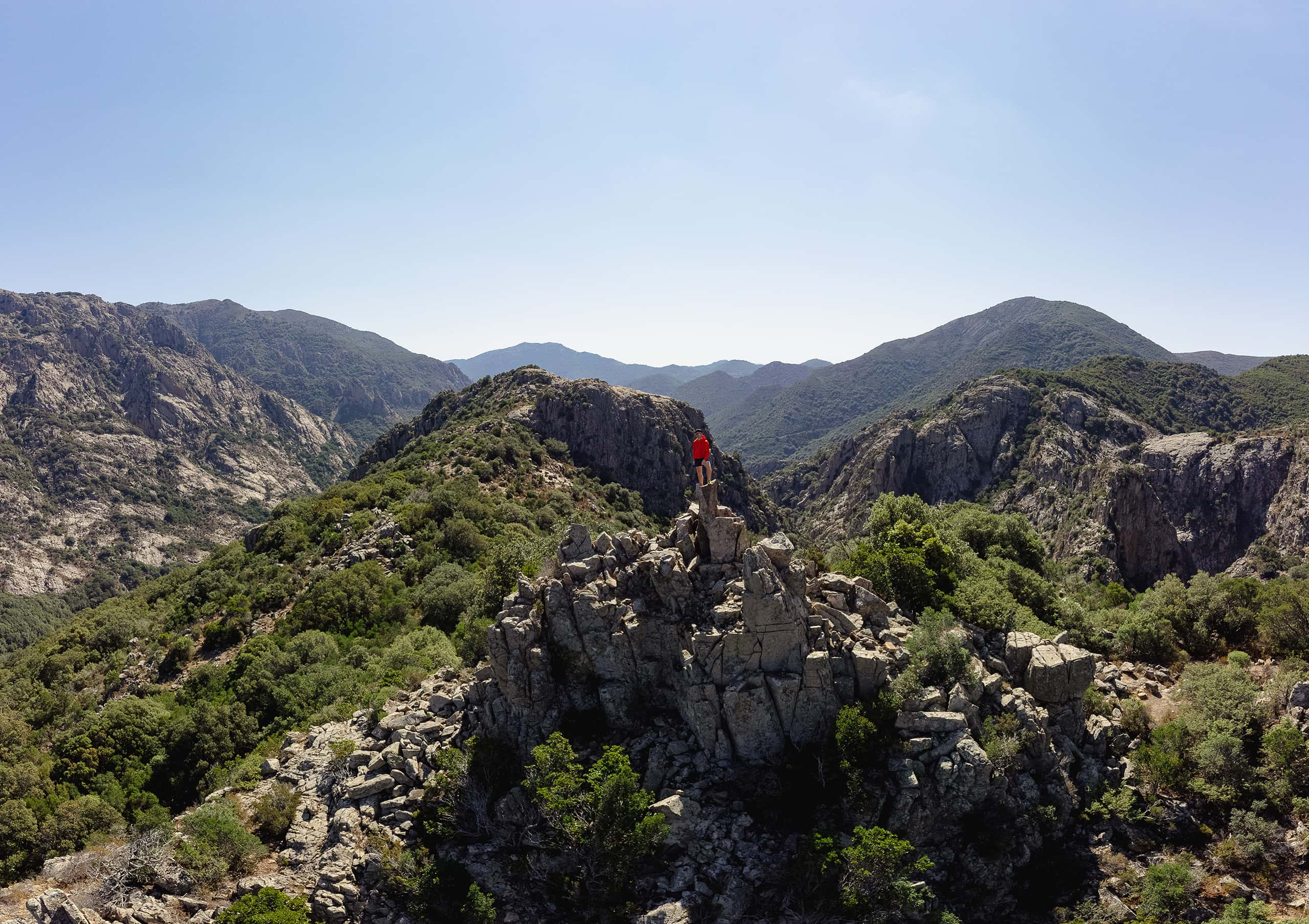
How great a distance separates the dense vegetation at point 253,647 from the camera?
31891mm

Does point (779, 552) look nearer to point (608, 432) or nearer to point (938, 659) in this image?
point (938, 659)

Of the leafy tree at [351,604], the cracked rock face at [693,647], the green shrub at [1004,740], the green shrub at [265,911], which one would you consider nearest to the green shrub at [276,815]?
the green shrub at [265,911]

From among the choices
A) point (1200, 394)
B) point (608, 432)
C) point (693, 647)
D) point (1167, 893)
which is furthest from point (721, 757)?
point (1200, 394)

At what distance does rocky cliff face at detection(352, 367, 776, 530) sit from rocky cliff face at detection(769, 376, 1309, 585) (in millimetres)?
40362

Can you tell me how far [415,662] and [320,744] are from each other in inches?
348

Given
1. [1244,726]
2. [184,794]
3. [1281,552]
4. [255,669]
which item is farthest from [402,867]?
[1281,552]

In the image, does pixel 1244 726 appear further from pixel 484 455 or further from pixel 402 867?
pixel 484 455

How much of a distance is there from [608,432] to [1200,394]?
629 ft

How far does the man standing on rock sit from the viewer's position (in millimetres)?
24516

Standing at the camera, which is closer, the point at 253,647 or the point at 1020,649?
the point at 1020,649

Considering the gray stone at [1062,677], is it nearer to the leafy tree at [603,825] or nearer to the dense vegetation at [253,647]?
the leafy tree at [603,825]

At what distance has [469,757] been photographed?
947 inches

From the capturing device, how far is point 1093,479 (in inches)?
5354

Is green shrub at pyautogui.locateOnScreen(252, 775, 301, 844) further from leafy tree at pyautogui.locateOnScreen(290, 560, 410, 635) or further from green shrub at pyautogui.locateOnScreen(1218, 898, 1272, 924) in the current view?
green shrub at pyautogui.locateOnScreen(1218, 898, 1272, 924)
